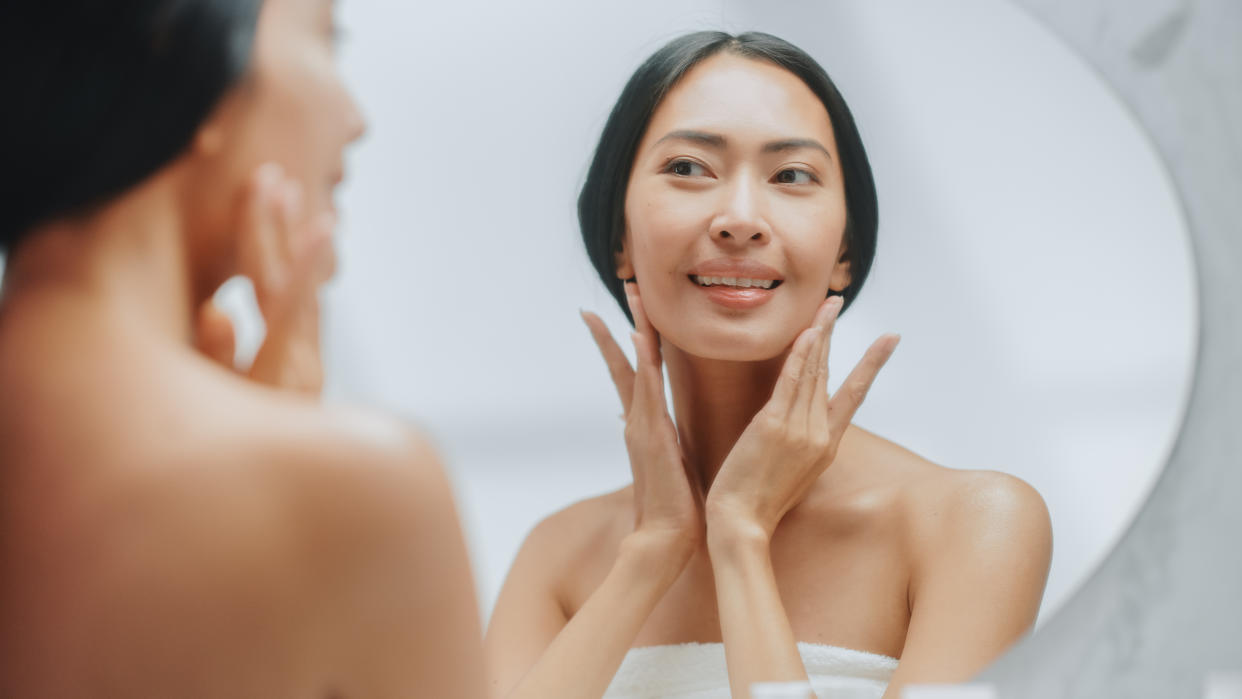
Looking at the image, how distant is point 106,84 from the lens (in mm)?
585

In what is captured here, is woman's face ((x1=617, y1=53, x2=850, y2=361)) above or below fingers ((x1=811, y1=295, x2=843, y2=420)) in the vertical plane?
above

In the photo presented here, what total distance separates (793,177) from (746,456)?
20cm

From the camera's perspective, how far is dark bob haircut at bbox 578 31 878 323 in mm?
825

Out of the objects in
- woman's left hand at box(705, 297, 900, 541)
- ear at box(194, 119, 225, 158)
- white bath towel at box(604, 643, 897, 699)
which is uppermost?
ear at box(194, 119, 225, 158)

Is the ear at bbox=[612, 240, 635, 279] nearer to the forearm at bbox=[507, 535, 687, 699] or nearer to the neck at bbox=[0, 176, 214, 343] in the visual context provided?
the forearm at bbox=[507, 535, 687, 699]

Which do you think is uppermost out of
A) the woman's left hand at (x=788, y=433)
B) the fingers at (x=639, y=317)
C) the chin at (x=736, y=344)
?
the fingers at (x=639, y=317)

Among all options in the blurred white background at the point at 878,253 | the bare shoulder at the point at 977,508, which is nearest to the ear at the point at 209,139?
the blurred white background at the point at 878,253

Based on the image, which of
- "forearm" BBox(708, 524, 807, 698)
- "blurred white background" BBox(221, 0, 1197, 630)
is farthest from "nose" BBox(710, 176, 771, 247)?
"forearm" BBox(708, 524, 807, 698)

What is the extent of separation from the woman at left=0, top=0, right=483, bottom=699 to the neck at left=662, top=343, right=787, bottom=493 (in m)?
0.32

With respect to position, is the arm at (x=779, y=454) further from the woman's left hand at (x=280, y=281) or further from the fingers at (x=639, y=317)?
the woman's left hand at (x=280, y=281)

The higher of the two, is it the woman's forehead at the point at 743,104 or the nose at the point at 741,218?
the woman's forehead at the point at 743,104

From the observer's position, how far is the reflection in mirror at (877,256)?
2.49ft

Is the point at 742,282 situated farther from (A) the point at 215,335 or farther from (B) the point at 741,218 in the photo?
(A) the point at 215,335

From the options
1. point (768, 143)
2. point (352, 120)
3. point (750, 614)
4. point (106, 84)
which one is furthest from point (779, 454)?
point (106, 84)
